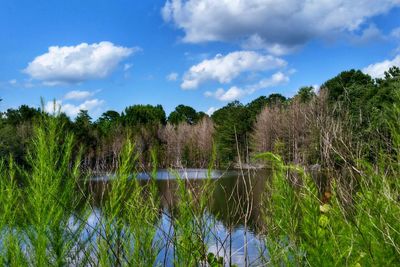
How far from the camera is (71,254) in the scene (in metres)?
2.41

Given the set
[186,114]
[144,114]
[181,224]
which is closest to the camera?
[181,224]

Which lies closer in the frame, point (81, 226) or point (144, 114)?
point (81, 226)

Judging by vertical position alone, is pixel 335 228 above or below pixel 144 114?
below

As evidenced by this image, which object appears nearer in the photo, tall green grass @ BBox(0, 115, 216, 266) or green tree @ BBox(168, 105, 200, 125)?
tall green grass @ BBox(0, 115, 216, 266)

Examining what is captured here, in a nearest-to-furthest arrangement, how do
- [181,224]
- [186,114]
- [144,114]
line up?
1. [181,224]
2. [144,114]
3. [186,114]

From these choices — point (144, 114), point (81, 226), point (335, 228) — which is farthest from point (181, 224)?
point (144, 114)

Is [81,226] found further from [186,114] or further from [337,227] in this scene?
[186,114]

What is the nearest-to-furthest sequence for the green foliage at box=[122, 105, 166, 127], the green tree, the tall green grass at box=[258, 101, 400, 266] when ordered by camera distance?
the tall green grass at box=[258, 101, 400, 266] → the green foliage at box=[122, 105, 166, 127] → the green tree

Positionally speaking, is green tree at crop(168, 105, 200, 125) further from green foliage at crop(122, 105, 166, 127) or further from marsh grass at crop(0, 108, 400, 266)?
marsh grass at crop(0, 108, 400, 266)

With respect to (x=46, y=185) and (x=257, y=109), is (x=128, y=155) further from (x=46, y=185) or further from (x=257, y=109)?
(x=257, y=109)

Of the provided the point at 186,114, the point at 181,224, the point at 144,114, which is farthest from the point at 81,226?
the point at 186,114

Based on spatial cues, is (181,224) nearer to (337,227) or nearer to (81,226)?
(81,226)

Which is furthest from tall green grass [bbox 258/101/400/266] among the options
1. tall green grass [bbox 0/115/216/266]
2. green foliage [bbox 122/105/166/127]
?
green foliage [bbox 122/105/166/127]

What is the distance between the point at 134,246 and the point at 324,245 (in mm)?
896
